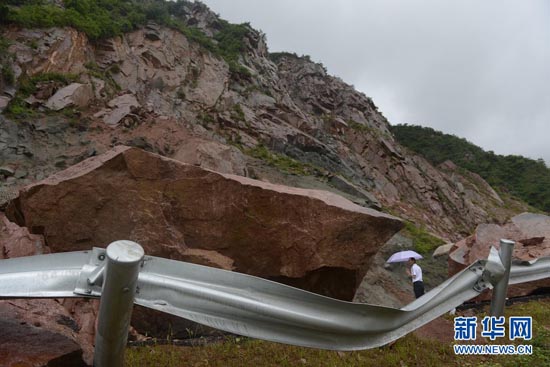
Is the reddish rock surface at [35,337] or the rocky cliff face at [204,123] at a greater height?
the rocky cliff face at [204,123]

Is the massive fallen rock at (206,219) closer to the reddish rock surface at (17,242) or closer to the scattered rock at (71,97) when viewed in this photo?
the reddish rock surface at (17,242)

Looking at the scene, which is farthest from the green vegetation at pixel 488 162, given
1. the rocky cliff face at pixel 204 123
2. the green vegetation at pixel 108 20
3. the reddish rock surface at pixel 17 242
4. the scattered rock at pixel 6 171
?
the reddish rock surface at pixel 17 242

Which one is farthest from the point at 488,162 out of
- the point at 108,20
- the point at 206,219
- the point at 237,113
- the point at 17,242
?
the point at 17,242

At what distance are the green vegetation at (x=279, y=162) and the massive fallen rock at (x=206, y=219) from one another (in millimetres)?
12451

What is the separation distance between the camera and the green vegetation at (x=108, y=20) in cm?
1711

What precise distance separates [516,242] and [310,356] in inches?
270

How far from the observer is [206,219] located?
4.04 metres

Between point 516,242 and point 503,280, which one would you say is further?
point 516,242

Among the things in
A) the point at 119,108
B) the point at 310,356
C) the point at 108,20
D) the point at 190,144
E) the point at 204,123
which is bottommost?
the point at 310,356

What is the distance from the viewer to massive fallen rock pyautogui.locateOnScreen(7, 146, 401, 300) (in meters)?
3.84

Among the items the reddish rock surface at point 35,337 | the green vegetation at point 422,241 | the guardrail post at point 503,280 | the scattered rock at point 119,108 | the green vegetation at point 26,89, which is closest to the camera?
the reddish rock surface at point 35,337

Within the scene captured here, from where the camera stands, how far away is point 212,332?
3594mm

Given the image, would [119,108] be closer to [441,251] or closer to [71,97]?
[71,97]

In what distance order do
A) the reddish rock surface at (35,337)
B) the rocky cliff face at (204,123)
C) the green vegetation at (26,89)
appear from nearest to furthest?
the reddish rock surface at (35,337), the rocky cliff face at (204,123), the green vegetation at (26,89)
